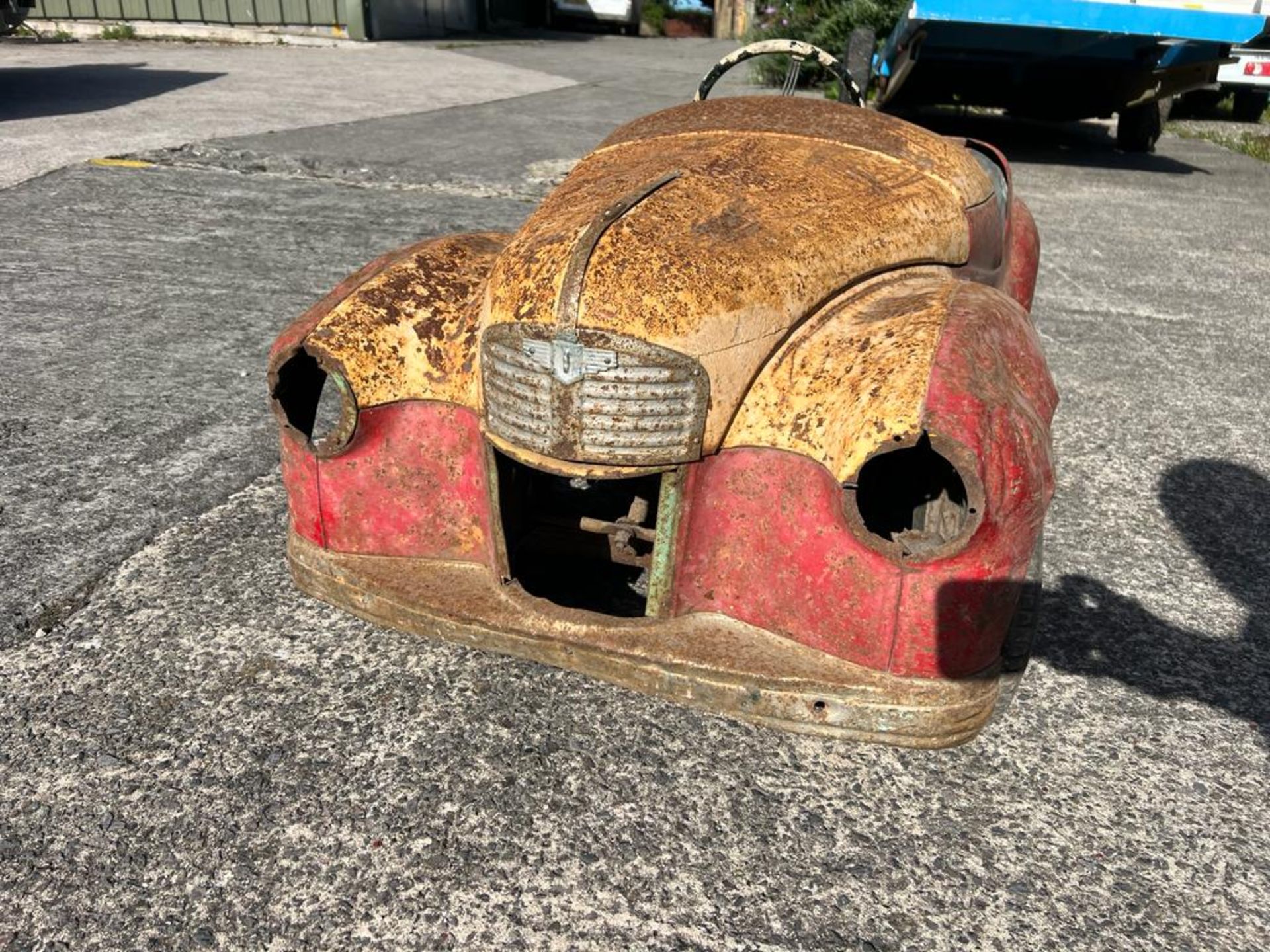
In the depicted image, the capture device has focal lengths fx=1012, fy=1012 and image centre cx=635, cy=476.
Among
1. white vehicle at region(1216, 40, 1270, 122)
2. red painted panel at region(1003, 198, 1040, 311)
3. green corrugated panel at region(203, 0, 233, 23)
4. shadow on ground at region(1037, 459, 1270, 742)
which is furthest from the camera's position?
green corrugated panel at region(203, 0, 233, 23)

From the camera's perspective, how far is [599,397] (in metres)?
1.90

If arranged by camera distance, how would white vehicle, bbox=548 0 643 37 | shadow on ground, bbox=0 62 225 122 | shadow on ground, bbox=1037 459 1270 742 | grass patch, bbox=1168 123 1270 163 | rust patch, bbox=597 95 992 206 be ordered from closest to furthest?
shadow on ground, bbox=1037 459 1270 742, rust patch, bbox=597 95 992 206, shadow on ground, bbox=0 62 225 122, grass patch, bbox=1168 123 1270 163, white vehicle, bbox=548 0 643 37

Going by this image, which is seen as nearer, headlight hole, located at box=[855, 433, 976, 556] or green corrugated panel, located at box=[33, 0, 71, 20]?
headlight hole, located at box=[855, 433, 976, 556]

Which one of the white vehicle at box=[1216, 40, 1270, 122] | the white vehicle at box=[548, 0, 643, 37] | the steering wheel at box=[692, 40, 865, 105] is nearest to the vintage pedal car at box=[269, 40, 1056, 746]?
the steering wheel at box=[692, 40, 865, 105]

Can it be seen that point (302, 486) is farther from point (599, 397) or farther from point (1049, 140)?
point (1049, 140)

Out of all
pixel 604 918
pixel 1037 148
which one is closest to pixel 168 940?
pixel 604 918

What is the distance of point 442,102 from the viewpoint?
35.1 ft

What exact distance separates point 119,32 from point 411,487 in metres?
16.5

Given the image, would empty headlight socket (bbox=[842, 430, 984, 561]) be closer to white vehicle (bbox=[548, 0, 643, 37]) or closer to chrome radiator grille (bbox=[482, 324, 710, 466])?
chrome radiator grille (bbox=[482, 324, 710, 466])

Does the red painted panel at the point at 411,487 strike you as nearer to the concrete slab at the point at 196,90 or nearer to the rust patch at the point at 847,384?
the rust patch at the point at 847,384

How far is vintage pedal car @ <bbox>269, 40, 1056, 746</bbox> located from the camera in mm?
1899

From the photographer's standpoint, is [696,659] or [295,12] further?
[295,12]

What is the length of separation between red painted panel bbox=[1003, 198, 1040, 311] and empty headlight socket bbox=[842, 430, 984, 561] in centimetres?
116

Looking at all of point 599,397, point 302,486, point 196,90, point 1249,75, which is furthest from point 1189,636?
point 1249,75
